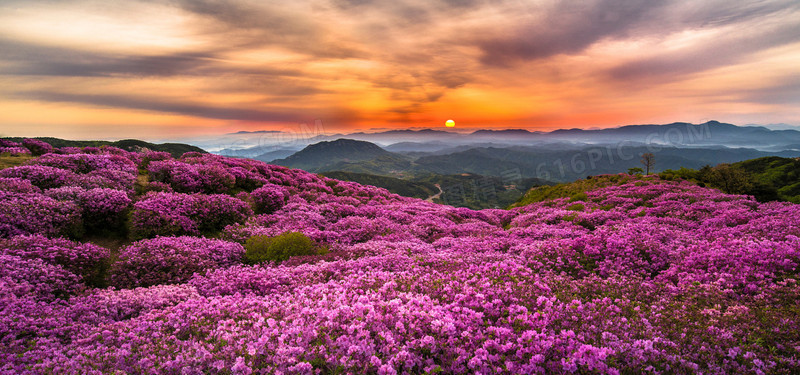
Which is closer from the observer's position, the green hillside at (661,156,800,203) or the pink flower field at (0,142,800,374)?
the pink flower field at (0,142,800,374)

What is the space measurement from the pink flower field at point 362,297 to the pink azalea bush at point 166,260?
52mm

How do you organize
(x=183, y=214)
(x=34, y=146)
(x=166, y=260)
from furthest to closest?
(x=34, y=146)
(x=183, y=214)
(x=166, y=260)

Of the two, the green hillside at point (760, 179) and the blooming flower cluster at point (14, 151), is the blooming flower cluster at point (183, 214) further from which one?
the green hillside at point (760, 179)

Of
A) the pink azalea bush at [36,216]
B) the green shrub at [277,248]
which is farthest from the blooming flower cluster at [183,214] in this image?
the green shrub at [277,248]

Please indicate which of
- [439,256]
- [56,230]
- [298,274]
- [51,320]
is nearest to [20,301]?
[51,320]

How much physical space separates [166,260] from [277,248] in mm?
3054

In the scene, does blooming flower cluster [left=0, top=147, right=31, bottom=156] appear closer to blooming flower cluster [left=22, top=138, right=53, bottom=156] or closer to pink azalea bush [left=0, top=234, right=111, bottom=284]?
blooming flower cluster [left=22, top=138, right=53, bottom=156]

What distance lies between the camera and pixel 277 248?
10.7m

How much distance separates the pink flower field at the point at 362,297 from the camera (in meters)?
4.36

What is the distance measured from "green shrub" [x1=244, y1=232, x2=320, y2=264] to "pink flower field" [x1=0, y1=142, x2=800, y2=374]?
1.39 ft

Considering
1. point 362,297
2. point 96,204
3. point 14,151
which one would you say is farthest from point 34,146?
point 362,297

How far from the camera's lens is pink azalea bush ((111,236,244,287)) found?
26.8ft

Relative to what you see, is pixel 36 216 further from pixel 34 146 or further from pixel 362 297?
pixel 34 146

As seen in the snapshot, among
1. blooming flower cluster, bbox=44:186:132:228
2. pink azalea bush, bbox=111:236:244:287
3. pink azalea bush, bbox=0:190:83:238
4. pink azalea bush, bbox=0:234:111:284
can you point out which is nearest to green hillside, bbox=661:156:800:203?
pink azalea bush, bbox=111:236:244:287
